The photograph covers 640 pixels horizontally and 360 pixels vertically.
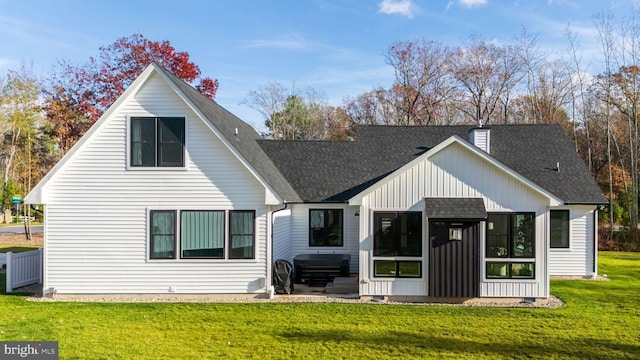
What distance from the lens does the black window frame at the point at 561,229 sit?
1576 centimetres

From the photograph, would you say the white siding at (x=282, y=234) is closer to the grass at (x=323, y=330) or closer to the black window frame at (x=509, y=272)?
the grass at (x=323, y=330)

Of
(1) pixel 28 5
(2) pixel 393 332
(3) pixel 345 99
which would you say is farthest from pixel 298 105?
(2) pixel 393 332

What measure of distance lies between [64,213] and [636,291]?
17442 mm

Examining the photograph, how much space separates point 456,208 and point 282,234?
591 centimetres

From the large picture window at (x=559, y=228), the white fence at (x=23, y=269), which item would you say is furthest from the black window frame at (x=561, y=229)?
the white fence at (x=23, y=269)

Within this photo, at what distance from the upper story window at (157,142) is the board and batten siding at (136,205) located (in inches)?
8.5

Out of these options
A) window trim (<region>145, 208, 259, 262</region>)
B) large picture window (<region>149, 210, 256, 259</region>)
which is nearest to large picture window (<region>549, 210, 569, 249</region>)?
window trim (<region>145, 208, 259, 262</region>)

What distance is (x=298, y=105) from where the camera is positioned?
150 ft

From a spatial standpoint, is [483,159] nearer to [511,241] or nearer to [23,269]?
[511,241]

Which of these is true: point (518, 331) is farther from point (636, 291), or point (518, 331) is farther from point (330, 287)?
point (636, 291)

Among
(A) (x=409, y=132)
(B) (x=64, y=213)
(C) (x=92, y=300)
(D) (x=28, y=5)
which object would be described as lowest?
(C) (x=92, y=300)

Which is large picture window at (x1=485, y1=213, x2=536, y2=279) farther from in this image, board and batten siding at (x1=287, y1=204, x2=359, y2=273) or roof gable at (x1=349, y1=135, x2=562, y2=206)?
board and batten siding at (x1=287, y1=204, x2=359, y2=273)

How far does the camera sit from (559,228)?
15820 mm

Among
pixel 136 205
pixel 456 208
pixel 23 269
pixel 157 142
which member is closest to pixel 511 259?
pixel 456 208
